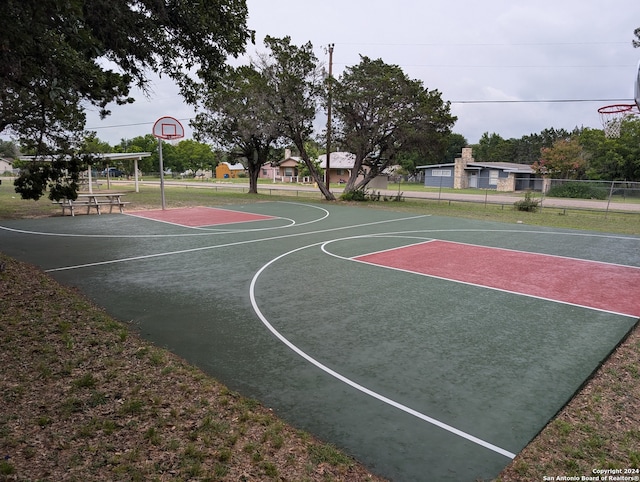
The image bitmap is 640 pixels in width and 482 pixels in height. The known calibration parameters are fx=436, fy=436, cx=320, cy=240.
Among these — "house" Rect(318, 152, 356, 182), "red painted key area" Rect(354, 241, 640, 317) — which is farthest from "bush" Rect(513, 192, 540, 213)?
"house" Rect(318, 152, 356, 182)

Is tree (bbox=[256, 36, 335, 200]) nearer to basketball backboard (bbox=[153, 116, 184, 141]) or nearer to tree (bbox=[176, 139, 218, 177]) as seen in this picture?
basketball backboard (bbox=[153, 116, 184, 141])

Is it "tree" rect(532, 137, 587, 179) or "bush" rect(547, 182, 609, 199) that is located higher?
"tree" rect(532, 137, 587, 179)

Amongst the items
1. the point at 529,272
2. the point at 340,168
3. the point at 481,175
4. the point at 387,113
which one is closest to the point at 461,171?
the point at 481,175

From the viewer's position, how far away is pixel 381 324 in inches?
246

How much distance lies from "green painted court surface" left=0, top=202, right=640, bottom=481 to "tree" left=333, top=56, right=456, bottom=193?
12425 mm

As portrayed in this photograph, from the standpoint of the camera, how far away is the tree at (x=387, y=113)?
2394cm

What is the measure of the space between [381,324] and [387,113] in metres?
19.3

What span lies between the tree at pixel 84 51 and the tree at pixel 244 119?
12.3 meters

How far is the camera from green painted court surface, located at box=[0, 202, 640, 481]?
12.5 feet

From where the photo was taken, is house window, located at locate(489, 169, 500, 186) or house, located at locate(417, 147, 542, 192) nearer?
house, located at locate(417, 147, 542, 192)

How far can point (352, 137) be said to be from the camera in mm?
25703

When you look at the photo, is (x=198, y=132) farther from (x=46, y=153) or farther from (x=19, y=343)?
(x=19, y=343)

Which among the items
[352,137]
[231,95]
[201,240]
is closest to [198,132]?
[231,95]

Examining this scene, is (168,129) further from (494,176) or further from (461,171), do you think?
(494,176)
